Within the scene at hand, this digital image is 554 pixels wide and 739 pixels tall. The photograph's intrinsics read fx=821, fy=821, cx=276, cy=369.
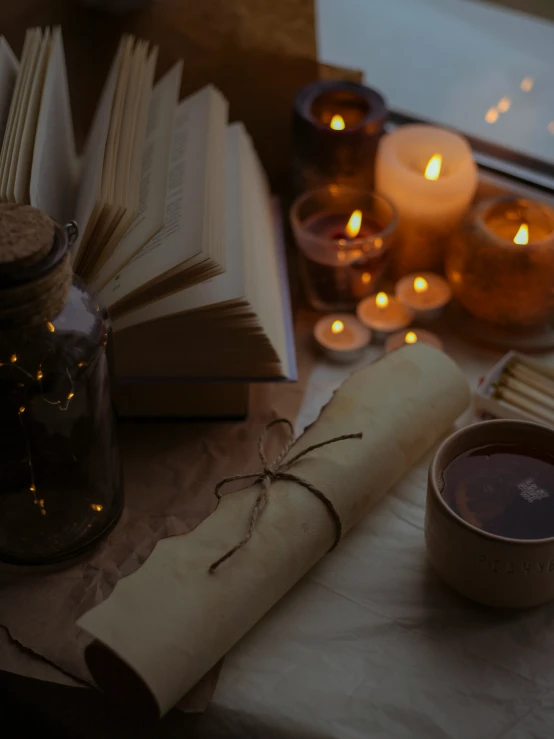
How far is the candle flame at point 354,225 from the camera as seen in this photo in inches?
34.5

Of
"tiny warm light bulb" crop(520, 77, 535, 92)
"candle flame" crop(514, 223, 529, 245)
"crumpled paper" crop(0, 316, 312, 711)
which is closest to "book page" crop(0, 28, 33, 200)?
"crumpled paper" crop(0, 316, 312, 711)

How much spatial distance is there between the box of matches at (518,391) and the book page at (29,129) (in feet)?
1.40

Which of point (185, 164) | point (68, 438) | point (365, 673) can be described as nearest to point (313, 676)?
point (365, 673)

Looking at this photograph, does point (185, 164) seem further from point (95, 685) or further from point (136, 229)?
point (95, 685)

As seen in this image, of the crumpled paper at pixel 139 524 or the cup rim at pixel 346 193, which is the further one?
the cup rim at pixel 346 193

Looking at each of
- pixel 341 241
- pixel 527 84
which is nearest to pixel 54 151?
pixel 341 241

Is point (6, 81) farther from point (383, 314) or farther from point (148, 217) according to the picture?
point (383, 314)

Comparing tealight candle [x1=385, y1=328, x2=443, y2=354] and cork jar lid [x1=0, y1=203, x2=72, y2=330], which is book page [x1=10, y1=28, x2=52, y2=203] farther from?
tealight candle [x1=385, y1=328, x2=443, y2=354]

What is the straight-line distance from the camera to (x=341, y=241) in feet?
2.76

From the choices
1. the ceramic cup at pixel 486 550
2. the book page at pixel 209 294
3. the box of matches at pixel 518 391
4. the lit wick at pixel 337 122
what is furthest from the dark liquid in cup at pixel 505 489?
the lit wick at pixel 337 122

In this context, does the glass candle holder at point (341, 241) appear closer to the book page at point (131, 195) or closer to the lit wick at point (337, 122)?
the lit wick at point (337, 122)

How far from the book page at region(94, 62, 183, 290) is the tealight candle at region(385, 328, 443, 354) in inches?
11.9

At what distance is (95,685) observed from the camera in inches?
22.1

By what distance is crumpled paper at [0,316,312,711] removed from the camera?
0.58 meters
